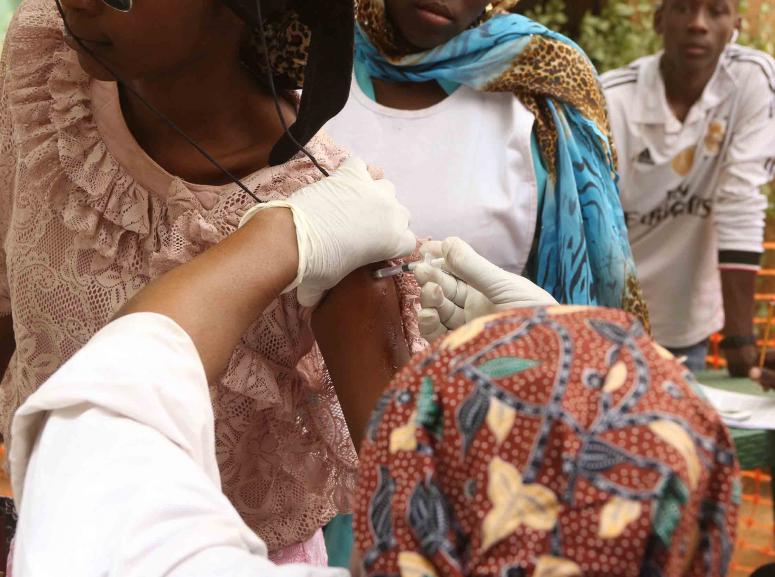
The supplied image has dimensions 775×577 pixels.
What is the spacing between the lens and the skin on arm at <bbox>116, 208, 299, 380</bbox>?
3.39ft

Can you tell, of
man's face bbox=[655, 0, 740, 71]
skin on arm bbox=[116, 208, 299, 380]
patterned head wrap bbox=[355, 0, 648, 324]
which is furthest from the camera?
man's face bbox=[655, 0, 740, 71]

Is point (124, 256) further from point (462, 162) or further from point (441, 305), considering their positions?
point (462, 162)

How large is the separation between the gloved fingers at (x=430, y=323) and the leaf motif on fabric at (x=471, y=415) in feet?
1.91

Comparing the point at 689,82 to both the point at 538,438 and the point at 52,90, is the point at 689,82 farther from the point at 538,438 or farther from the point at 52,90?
the point at 538,438

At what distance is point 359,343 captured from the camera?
1.27 meters

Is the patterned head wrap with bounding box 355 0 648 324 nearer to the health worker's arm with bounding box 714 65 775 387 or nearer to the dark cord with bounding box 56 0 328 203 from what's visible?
the dark cord with bounding box 56 0 328 203

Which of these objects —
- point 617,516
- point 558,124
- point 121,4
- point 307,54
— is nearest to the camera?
point 617,516

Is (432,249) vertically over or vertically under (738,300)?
over

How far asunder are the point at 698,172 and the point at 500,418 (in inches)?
116

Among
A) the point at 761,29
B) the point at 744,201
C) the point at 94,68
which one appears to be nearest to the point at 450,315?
the point at 94,68

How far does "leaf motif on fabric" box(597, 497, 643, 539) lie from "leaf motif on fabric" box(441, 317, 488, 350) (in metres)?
0.14

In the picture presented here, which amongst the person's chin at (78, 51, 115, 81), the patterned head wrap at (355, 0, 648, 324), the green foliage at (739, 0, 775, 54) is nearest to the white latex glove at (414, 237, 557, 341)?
the person's chin at (78, 51, 115, 81)

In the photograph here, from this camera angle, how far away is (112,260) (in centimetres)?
135

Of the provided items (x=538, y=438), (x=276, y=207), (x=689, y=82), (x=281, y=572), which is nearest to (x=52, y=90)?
(x=276, y=207)
